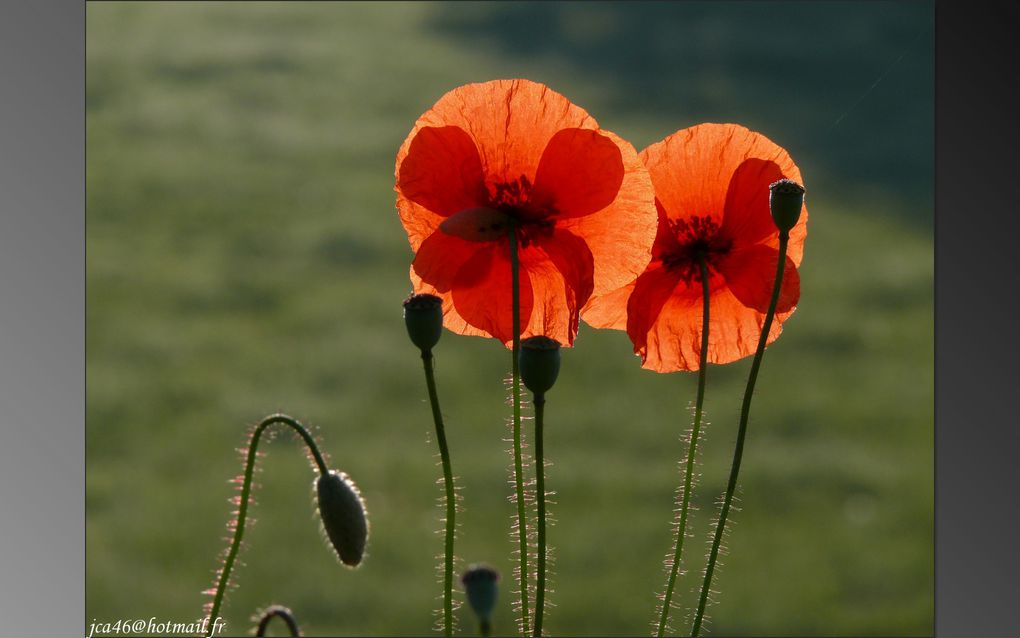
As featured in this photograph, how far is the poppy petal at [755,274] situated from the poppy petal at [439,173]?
0.15 metres

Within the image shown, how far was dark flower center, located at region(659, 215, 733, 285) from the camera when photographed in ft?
2.33

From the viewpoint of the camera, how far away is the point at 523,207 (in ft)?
2.22

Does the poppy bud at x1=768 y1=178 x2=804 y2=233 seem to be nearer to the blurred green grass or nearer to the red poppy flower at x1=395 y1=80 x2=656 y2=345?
the red poppy flower at x1=395 y1=80 x2=656 y2=345

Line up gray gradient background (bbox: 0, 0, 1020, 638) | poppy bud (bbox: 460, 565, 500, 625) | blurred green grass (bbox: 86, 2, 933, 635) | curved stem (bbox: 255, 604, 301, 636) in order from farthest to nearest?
blurred green grass (bbox: 86, 2, 933, 635), gray gradient background (bbox: 0, 0, 1020, 638), curved stem (bbox: 255, 604, 301, 636), poppy bud (bbox: 460, 565, 500, 625)

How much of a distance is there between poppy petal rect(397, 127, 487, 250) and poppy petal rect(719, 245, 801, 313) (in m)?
0.15

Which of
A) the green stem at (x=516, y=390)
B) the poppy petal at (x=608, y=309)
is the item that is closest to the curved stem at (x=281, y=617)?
the green stem at (x=516, y=390)

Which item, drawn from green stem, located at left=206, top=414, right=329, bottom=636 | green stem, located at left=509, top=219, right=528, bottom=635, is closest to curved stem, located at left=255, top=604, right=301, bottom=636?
green stem, located at left=206, top=414, right=329, bottom=636

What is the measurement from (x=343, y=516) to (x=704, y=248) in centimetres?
25

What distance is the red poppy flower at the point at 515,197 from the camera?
0.65 m
